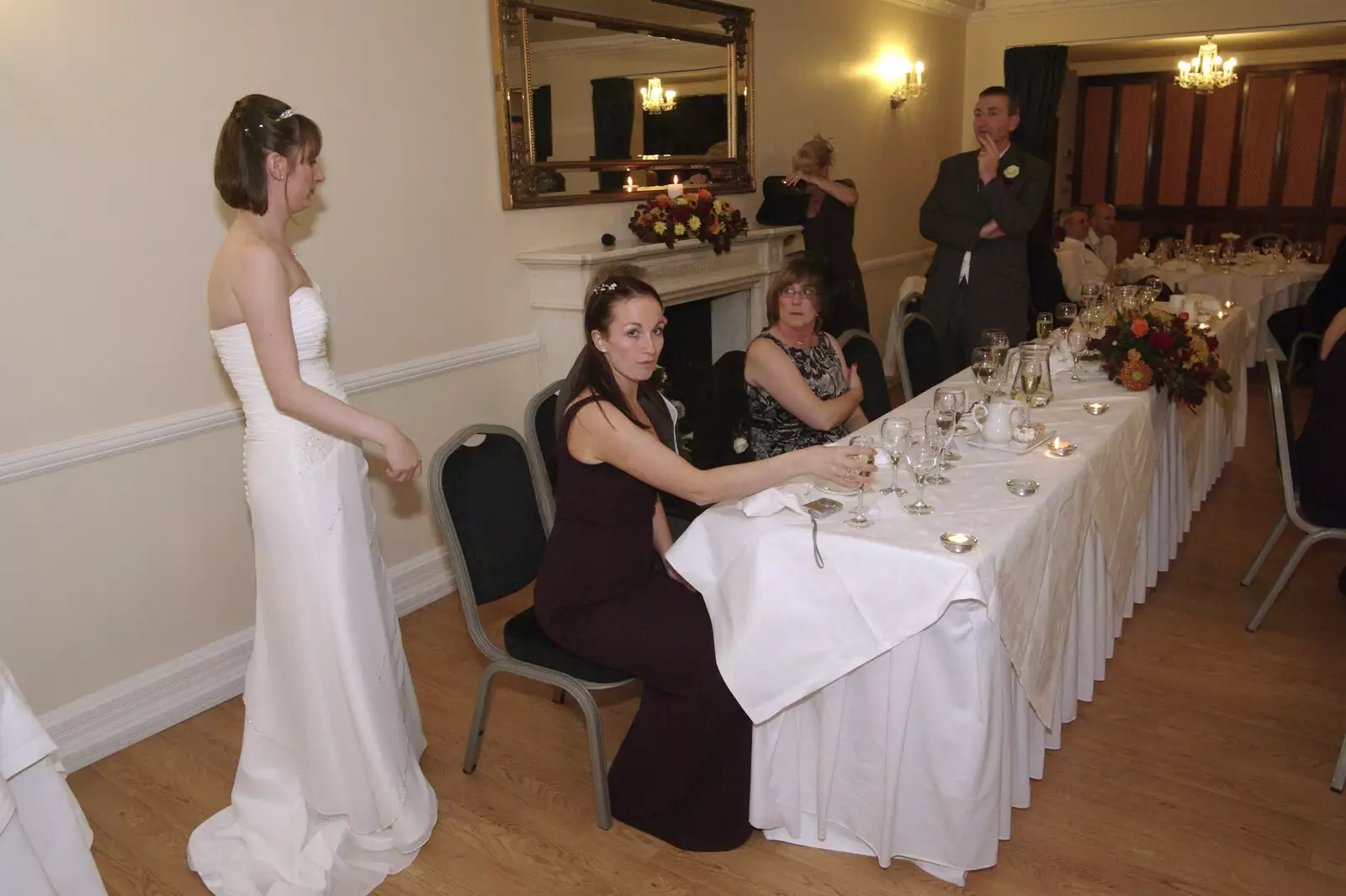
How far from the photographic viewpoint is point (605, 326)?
92.0 inches

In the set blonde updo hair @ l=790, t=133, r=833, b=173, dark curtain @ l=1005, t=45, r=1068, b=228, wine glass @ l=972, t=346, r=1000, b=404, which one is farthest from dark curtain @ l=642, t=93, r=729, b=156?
dark curtain @ l=1005, t=45, r=1068, b=228

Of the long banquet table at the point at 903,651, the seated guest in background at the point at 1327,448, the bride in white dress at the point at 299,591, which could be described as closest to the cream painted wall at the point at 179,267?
the bride in white dress at the point at 299,591

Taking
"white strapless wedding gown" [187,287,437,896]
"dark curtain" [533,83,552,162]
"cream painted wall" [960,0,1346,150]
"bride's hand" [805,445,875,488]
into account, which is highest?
"cream painted wall" [960,0,1346,150]

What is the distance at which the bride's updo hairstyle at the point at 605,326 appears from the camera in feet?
7.57

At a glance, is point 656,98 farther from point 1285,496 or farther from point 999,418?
point 1285,496

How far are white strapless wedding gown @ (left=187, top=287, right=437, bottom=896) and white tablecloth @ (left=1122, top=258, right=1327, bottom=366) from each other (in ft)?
19.8

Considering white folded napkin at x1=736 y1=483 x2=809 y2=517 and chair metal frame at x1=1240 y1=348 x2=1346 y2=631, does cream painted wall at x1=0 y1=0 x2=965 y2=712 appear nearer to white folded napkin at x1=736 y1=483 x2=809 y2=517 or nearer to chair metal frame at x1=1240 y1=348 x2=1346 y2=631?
white folded napkin at x1=736 y1=483 x2=809 y2=517

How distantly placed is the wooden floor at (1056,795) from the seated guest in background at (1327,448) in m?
0.49

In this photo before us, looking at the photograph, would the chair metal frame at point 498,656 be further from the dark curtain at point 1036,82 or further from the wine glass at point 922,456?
the dark curtain at point 1036,82

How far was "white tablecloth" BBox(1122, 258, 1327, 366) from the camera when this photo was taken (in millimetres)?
6723

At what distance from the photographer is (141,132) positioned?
9.33 feet

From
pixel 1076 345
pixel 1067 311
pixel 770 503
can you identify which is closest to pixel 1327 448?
pixel 1076 345

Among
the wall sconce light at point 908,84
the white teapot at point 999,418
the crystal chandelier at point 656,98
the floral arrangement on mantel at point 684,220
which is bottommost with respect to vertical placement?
the white teapot at point 999,418

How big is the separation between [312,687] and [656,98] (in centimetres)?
357
